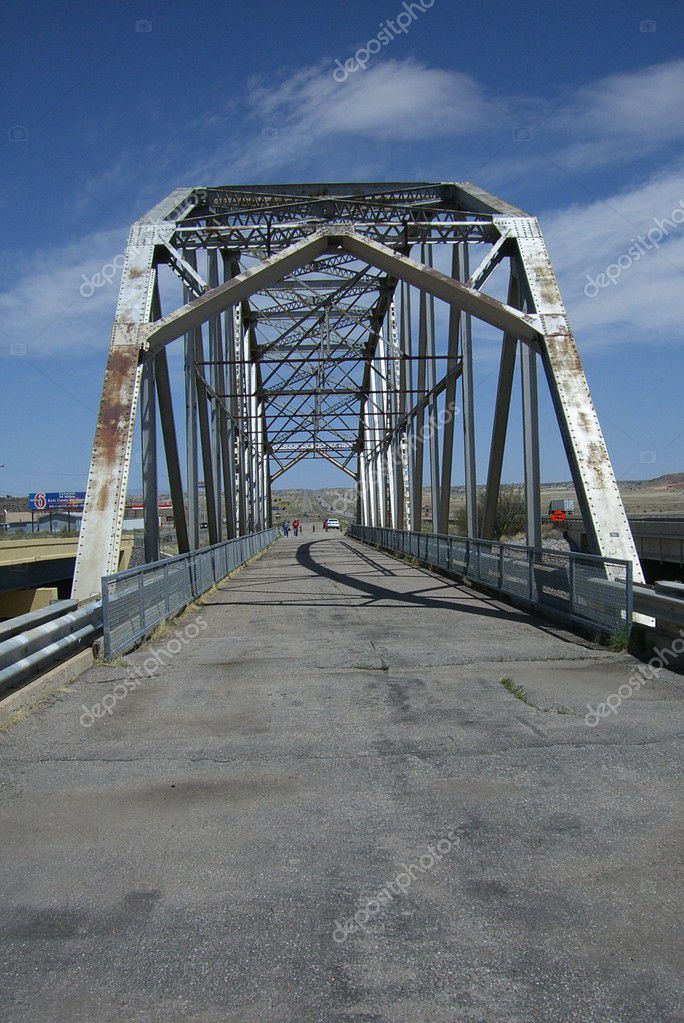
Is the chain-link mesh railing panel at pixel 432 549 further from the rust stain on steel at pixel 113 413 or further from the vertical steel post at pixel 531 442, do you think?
the rust stain on steel at pixel 113 413

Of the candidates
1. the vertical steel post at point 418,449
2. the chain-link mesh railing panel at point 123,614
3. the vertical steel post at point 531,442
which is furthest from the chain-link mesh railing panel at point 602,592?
the vertical steel post at point 418,449

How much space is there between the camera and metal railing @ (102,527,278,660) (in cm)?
934

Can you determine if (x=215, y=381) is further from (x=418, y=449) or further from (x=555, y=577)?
(x=555, y=577)

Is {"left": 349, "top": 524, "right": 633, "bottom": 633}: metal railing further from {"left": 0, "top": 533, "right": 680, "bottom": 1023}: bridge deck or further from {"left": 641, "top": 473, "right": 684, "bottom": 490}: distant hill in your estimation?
Result: {"left": 641, "top": 473, "right": 684, "bottom": 490}: distant hill

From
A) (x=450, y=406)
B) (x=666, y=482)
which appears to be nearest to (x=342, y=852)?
(x=450, y=406)

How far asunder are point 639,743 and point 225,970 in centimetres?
365

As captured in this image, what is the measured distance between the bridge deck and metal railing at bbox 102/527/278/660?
1.27 m

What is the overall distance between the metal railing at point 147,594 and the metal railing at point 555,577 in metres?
5.42

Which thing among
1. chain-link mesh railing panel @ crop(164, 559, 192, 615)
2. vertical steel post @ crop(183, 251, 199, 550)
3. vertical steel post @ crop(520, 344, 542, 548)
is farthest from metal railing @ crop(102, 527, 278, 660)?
vertical steel post @ crop(520, 344, 542, 548)

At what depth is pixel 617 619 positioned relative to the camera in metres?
9.50

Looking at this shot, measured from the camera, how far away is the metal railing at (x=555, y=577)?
31.6 ft

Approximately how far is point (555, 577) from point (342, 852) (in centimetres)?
831

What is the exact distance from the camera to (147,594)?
11156 mm

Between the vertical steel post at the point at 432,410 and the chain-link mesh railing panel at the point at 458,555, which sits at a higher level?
the vertical steel post at the point at 432,410
